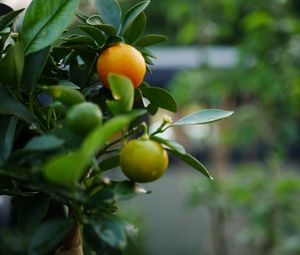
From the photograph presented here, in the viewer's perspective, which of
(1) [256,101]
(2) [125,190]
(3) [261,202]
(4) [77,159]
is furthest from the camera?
(1) [256,101]

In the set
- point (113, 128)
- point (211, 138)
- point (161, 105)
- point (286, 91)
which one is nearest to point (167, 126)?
point (161, 105)

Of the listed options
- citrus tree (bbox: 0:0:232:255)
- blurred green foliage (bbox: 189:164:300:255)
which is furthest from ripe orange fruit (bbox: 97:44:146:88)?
blurred green foliage (bbox: 189:164:300:255)

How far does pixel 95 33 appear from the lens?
562 millimetres

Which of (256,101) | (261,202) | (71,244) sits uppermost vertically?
(71,244)

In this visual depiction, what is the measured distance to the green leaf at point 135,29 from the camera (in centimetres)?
59

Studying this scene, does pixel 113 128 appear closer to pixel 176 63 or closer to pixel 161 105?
pixel 161 105

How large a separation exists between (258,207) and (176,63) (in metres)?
1.89

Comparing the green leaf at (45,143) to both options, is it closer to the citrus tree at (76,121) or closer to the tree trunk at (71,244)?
the citrus tree at (76,121)

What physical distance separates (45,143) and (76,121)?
31 mm

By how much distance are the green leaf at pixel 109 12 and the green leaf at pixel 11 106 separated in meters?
0.15

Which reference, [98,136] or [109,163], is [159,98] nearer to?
[109,163]

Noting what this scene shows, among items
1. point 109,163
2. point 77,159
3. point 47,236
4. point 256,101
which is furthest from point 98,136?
point 256,101

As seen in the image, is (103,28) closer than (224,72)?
Yes

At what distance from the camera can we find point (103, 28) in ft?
1.82
